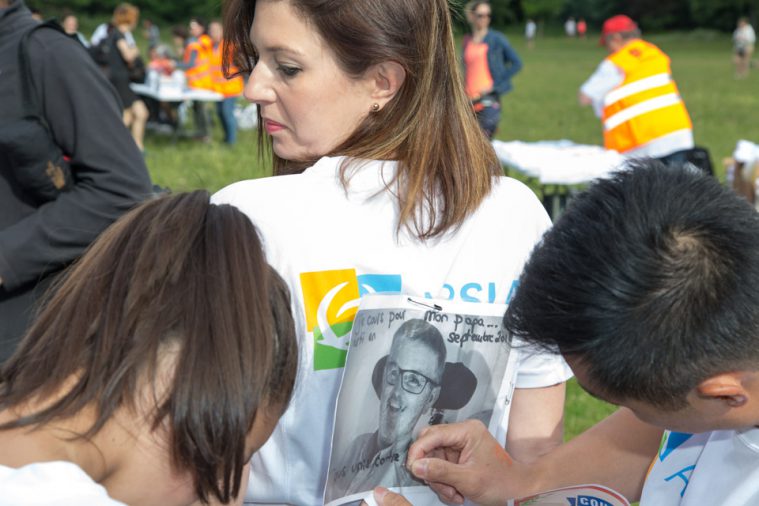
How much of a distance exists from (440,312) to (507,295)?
0.63 feet

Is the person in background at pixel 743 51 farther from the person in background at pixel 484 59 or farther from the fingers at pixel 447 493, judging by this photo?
the fingers at pixel 447 493

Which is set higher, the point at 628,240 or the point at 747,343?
the point at 628,240

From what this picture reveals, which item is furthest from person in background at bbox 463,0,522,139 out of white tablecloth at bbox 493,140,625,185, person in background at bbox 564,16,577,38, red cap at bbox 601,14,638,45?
person in background at bbox 564,16,577,38

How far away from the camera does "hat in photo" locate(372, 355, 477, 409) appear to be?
1498 millimetres

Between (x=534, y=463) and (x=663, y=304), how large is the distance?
23.9 inches

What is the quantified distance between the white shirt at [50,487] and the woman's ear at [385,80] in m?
0.84

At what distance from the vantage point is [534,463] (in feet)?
5.68

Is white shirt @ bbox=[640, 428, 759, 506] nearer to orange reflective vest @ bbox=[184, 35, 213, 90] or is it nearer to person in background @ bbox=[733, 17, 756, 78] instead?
orange reflective vest @ bbox=[184, 35, 213, 90]

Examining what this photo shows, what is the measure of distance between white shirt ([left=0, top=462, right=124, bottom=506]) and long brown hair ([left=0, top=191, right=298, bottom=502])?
3.0 inches

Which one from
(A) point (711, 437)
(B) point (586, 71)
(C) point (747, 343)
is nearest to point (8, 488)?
(C) point (747, 343)

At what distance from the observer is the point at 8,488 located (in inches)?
42.3

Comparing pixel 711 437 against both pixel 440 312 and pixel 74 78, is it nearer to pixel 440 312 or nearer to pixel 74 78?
pixel 440 312

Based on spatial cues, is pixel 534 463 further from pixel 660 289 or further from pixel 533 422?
pixel 660 289

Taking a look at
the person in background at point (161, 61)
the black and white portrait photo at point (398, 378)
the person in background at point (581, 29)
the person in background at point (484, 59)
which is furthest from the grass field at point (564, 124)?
the person in background at point (581, 29)
